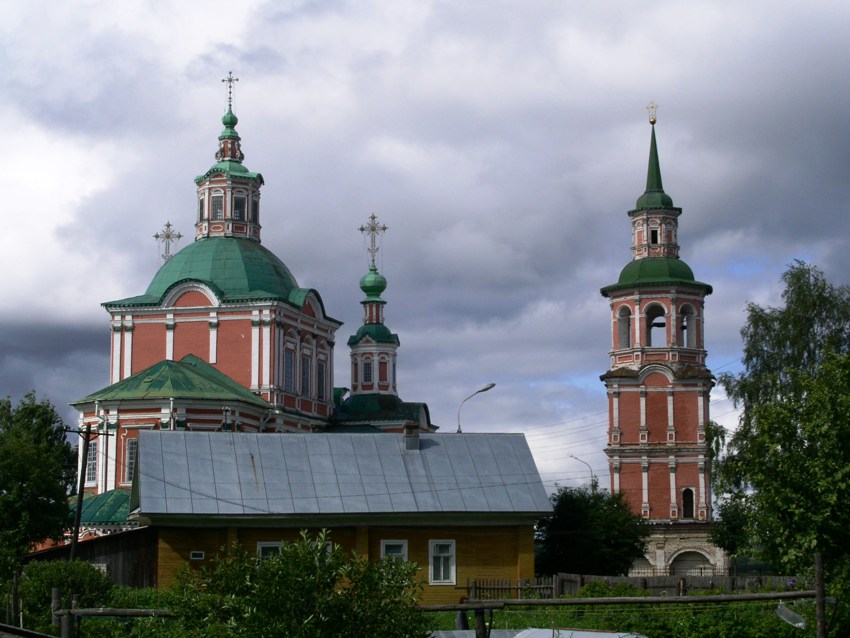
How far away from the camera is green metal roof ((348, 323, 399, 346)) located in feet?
232

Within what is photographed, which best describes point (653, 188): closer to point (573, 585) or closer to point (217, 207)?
point (217, 207)

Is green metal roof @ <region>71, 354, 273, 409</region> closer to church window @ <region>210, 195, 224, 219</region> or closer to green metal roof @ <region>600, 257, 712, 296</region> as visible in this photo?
church window @ <region>210, 195, 224, 219</region>

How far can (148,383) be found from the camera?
53.2 metres

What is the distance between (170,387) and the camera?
52.8 metres

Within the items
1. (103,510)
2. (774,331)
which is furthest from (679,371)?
(103,510)

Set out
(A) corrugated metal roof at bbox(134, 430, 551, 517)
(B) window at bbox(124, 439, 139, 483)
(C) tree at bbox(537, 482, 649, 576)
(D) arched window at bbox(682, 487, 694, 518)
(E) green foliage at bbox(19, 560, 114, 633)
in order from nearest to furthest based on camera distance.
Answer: (E) green foliage at bbox(19, 560, 114, 633) < (A) corrugated metal roof at bbox(134, 430, 551, 517) < (C) tree at bbox(537, 482, 649, 576) < (B) window at bbox(124, 439, 139, 483) < (D) arched window at bbox(682, 487, 694, 518)

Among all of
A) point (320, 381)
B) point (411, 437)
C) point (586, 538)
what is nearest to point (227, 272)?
point (320, 381)

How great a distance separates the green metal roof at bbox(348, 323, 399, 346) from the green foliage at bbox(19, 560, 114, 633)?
4718 cm

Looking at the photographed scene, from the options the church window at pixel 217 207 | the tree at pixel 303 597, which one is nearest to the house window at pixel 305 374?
the church window at pixel 217 207

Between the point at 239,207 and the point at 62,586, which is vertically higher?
the point at 239,207

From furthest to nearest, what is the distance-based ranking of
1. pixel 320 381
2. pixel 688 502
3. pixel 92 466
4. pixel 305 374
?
pixel 320 381 → pixel 688 502 → pixel 305 374 → pixel 92 466

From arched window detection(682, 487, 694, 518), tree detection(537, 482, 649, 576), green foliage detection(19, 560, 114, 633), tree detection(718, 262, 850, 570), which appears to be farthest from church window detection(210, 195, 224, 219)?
tree detection(718, 262, 850, 570)

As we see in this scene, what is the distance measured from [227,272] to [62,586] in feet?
125

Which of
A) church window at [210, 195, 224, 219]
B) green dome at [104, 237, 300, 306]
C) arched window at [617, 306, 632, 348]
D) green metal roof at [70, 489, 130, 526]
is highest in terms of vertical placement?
church window at [210, 195, 224, 219]
